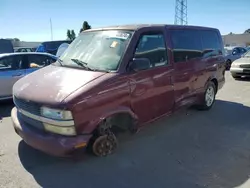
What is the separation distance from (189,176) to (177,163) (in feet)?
1.31

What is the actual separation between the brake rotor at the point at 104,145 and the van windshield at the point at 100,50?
3.44 feet

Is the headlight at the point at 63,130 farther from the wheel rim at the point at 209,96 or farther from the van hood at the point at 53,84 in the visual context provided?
the wheel rim at the point at 209,96

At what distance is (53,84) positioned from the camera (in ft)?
12.7

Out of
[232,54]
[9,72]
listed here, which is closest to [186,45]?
[9,72]

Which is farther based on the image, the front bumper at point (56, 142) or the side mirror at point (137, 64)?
the side mirror at point (137, 64)

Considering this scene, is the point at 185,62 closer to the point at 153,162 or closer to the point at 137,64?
the point at 137,64

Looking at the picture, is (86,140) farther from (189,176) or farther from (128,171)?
(189,176)

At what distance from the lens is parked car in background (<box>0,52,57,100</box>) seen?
24.3 feet

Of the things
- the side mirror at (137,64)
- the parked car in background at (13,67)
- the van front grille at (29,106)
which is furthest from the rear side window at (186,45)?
the parked car in background at (13,67)

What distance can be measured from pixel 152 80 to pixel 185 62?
1307mm

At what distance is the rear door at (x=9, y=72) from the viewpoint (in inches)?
291

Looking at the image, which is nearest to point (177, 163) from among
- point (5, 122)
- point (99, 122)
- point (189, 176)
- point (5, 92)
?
point (189, 176)

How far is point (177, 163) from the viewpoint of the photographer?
402 cm

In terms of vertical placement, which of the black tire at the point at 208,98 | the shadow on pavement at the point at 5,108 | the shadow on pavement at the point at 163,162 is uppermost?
the black tire at the point at 208,98
